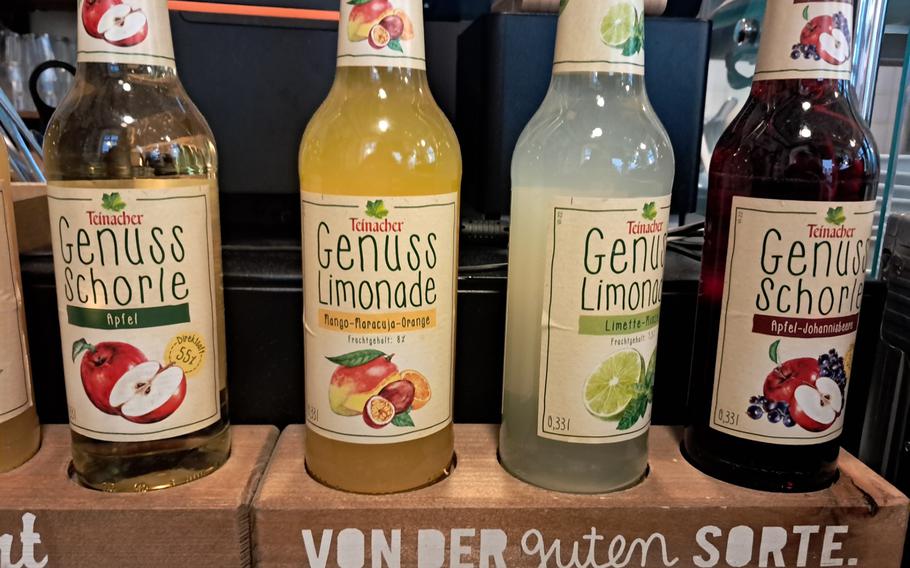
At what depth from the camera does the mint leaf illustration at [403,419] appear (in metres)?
0.55

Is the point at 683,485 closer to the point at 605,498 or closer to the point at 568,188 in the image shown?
the point at 605,498

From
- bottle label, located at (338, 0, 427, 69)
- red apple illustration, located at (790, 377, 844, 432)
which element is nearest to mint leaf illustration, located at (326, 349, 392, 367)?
bottle label, located at (338, 0, 427, 69)

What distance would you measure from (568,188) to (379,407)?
0.72 feet

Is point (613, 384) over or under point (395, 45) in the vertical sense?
under

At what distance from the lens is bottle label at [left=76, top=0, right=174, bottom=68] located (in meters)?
0.51

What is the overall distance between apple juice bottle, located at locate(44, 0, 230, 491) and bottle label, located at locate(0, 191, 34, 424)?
0.16 feet

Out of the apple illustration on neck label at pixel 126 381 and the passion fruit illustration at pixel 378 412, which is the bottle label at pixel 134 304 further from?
the passion fruit illustration at pixel 378 412

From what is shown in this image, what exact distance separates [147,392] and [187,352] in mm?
42

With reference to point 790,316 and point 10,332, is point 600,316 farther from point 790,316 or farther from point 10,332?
point 10,332

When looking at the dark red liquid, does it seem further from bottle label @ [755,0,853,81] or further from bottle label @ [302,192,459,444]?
bottle label @ [302,192,459,444]

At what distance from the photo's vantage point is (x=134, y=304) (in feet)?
1.77

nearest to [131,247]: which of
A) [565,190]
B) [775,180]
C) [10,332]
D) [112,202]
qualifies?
[112,202]

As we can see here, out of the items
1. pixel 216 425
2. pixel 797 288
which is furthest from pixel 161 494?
pixel 797 288

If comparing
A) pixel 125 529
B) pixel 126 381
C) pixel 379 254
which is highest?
pixel 379 254
